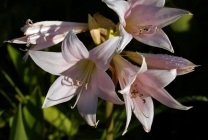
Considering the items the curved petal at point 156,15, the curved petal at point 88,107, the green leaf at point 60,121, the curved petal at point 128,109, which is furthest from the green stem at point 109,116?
the green leaf at point 60,121

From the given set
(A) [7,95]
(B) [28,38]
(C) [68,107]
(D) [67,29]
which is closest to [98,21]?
(D) [67,29]

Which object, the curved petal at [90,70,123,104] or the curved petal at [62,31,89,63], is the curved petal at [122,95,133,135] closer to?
the curved petal at [90,70,123,104]

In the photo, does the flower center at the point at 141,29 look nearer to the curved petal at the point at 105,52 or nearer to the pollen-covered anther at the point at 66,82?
the curved petal at the point at 105,52

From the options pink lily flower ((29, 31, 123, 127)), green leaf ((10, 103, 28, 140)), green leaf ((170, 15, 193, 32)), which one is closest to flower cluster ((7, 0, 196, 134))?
pink lily flower ((29, 31, 123, 127))

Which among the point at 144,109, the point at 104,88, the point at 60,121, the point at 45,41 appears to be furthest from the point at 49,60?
the point at 60,121

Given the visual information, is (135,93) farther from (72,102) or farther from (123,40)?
(72,102)

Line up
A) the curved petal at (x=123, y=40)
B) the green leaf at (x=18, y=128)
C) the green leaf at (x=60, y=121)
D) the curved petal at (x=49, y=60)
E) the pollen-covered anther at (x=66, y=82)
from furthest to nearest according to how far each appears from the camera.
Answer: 1. the green leaf at (x=60, y=121)
2. the green leaf at (x=18, y=128)
3. the pollen-covered anther at (x=66, y=82)
4. the curved petal at (x=49, y=60)
5. the curved petal at (x=123, y=40)
